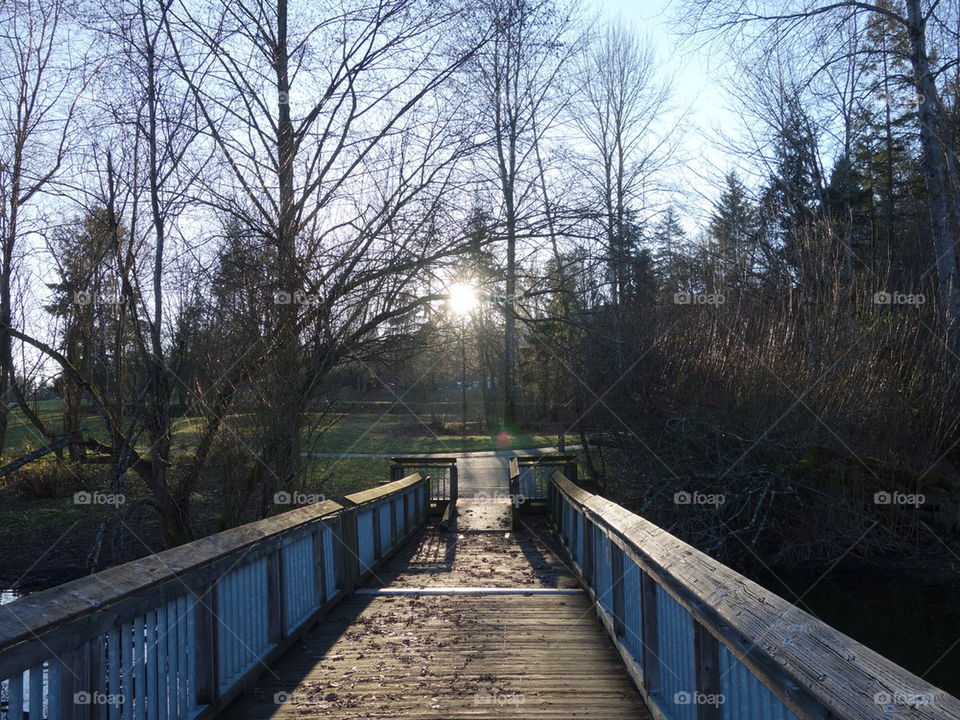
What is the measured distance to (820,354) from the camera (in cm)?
1343

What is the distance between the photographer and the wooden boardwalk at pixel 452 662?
470 centimetres

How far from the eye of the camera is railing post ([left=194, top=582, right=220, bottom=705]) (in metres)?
4.38

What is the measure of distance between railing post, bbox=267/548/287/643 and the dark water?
700 cm

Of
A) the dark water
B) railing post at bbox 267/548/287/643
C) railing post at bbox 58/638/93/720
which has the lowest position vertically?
the dark water

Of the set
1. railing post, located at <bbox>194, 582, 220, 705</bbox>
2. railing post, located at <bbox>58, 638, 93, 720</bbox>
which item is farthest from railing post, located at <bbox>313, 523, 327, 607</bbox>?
railing post, located at <bbox>58, 638, 93, 720</bbox>

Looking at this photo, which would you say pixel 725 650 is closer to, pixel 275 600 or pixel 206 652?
pixel 206 652

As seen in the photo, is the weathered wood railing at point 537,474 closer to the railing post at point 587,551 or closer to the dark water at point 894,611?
the dark water at point 894,611

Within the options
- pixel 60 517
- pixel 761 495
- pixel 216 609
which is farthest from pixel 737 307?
pixel 60 517

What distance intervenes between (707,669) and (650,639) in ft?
4.03

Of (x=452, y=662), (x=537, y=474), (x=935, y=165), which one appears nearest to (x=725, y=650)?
(x=452, y=662)

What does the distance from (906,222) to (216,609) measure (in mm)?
32858

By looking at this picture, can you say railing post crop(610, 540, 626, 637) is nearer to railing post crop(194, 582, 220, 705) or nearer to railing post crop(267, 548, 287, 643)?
railing post crop(267, 548, 287, 643)

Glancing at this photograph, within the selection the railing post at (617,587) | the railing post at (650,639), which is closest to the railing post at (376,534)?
the railing post at (617,587)

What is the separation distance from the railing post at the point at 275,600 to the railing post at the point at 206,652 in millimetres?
1031
